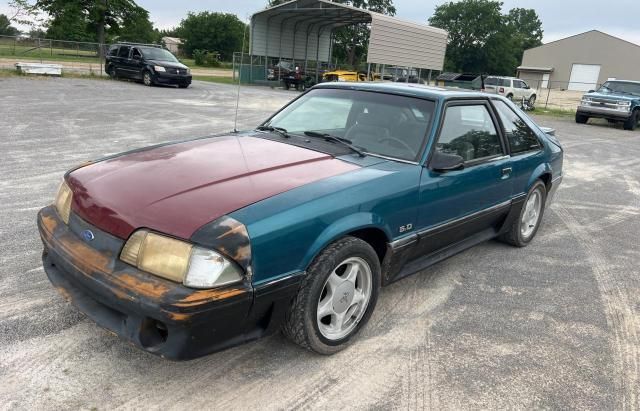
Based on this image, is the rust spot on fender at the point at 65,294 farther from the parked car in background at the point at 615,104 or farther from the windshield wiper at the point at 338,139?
the parked car in background at the point at 615,104

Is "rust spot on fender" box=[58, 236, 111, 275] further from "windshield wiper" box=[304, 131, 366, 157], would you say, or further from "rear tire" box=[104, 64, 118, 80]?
"rear tire" box=[104, 64, 118, 80]

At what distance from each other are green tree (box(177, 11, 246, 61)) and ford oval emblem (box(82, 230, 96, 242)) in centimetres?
6775

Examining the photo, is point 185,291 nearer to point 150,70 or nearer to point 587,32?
point 150,70

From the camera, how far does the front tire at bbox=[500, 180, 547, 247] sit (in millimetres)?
4730

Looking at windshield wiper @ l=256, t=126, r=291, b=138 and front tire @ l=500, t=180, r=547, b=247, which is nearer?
windshield wiper @ l=256, t=126, r=291, b=138

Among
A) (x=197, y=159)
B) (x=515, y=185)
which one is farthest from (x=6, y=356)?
(x=515, y=185)

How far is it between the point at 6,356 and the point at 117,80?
22.6 metres

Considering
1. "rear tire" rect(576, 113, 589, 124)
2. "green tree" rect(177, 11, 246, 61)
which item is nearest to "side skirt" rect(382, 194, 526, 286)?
"rear tire" rect(576, 113, 589, 124)

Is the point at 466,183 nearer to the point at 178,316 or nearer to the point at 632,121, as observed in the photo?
the point at 178,316

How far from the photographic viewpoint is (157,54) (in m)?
22.3

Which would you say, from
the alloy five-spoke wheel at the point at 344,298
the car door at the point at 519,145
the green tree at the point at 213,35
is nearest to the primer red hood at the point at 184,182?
the alloy five-spoke wheel at the point at 344,298

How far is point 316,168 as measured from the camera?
3018 millimetres

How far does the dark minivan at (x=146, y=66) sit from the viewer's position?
21125mm

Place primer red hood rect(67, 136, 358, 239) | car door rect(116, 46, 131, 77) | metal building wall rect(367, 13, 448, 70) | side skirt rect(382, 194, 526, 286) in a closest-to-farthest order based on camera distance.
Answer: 1. primer red hood rect(67, 136, 358, 239)
2. side skirt rect(382, 194, 526, 286)
3. car door rect(116, 46, 131, 77)
4. metal building wall rect(367, 13, 448, 70)
